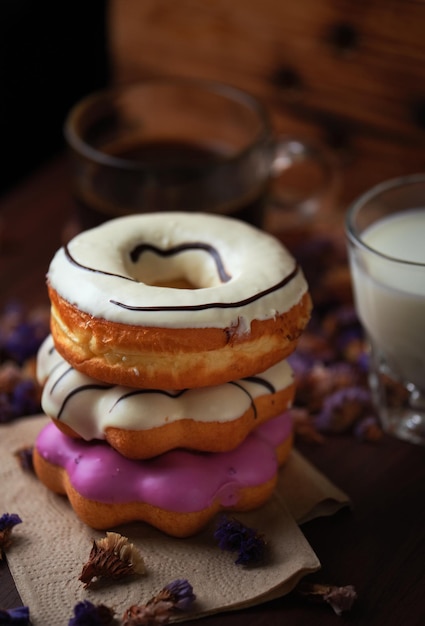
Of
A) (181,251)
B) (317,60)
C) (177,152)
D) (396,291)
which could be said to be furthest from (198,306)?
(317,60)

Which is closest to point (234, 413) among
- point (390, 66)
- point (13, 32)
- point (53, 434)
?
point (53, 434)

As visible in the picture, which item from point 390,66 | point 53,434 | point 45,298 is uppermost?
point 390,66

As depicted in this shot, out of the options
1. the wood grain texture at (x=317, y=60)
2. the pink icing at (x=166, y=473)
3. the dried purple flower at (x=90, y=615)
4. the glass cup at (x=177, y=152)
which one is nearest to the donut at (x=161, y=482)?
the pink icing at (x=166, y=473)

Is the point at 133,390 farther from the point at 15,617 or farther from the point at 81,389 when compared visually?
the point at 15,617

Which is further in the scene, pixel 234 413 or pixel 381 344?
pixel 381 344

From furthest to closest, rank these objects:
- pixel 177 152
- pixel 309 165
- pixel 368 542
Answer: pixel 309 165
pixel 177 152
pixel 368 542

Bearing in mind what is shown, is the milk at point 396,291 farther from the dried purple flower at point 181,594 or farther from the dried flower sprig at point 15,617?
the dried flower sprig at point 15,617

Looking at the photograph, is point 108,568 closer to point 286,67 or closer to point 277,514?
point 277,514
